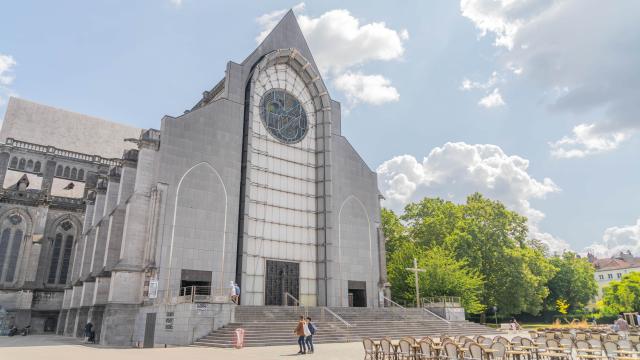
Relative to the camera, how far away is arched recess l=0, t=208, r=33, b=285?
4219cm

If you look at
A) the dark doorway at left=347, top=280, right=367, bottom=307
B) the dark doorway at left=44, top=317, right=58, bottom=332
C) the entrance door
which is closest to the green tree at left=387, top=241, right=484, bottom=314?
the dark doorway at left=347, top=280, right=367, bottom=307

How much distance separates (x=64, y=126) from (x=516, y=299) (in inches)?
2262

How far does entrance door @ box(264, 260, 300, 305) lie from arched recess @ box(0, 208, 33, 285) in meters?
27.8

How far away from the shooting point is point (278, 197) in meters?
35.4

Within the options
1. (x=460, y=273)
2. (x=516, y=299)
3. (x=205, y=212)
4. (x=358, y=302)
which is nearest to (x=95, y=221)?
(x=205, y=212)

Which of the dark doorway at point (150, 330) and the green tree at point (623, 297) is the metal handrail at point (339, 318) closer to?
the dark doorway at point (150, 330)

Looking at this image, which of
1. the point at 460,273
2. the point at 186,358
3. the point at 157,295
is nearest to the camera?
the point at 186,358

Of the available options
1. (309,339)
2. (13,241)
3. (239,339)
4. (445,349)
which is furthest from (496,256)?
(13,241)

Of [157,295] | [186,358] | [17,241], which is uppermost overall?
[17,241]

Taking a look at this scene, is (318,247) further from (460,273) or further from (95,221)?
(95,221)

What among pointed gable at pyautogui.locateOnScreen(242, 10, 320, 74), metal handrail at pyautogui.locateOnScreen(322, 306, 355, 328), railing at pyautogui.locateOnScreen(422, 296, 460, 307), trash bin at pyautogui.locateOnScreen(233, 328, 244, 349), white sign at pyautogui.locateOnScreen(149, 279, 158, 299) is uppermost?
pointed gable at pyautogui.locateOnScreen(242, 10, 320, 74)

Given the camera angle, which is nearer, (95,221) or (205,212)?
(205,212)

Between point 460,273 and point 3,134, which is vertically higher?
point 3,134

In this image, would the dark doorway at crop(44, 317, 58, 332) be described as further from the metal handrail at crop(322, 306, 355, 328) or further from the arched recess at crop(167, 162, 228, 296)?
the metal handrail at crop(322, 306, 355, 328)
